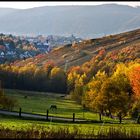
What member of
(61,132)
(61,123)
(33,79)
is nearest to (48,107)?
(61,123)

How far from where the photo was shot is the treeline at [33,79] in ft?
431

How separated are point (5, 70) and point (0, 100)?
3058 inches

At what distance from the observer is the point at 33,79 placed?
13725cm

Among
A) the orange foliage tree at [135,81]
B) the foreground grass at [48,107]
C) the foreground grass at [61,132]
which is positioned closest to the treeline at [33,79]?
the foreground grass at [48,107]

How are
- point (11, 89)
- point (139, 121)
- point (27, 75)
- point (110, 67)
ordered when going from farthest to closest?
point (110, 67) → point (27, 75) → point (11, 89) → point (139, 121)

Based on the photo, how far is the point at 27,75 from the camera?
454 ft

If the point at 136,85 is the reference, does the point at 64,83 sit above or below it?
below

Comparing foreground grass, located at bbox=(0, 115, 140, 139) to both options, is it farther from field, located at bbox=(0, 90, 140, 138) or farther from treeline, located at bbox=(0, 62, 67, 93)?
treeline, located at bbox=(0, 62, 67, 93)

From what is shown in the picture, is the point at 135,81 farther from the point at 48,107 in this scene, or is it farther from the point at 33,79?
the point at 33,79

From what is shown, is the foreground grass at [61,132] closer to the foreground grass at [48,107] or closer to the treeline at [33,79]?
the foreground grass at [48,107]

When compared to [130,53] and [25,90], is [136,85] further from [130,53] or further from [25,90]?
[130,53]

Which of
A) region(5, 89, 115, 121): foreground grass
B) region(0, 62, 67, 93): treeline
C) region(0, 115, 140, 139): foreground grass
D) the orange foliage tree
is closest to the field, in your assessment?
region(5, 89, 115, 121): foreground grass

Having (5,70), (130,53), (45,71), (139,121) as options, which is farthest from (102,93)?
Answer: (130,53)

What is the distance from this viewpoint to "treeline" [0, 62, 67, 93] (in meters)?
131
